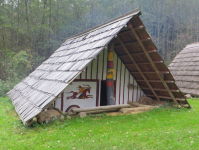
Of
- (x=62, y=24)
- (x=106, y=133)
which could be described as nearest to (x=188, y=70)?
(x=106, y=133)

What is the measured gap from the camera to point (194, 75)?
11.3 metres

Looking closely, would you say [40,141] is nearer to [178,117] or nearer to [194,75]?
[178,117]

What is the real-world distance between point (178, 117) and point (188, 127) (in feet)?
3.39

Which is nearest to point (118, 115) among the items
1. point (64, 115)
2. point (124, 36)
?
point (64, 115)

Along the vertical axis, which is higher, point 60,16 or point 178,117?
point 60,16

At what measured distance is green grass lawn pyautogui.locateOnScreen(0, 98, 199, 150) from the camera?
404 cm

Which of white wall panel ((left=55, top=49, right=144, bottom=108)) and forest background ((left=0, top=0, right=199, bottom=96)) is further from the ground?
forest background ((left=0, top=0, right=199, bottom=96))

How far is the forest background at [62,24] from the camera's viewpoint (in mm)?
16109

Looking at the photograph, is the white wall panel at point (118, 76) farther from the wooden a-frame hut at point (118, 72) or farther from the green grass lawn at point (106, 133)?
the green grass lawn at point (106, 133)

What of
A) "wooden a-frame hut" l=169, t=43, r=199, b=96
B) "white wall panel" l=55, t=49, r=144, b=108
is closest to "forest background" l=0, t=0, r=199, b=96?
"white wall panel" l=55, t=49, r=144, b=108

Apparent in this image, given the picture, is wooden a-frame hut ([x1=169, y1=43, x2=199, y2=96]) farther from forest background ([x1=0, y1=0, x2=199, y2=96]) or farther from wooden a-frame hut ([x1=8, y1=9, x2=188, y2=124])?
forest background ([x1=0, y1=0, x2=199, y2=96])

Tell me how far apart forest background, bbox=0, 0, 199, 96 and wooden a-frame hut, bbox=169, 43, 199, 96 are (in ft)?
38.7

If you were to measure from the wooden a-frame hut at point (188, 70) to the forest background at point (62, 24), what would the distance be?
11787mm

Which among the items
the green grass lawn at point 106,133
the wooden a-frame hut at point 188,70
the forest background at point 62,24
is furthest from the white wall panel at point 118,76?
the forest background at point 62,24
